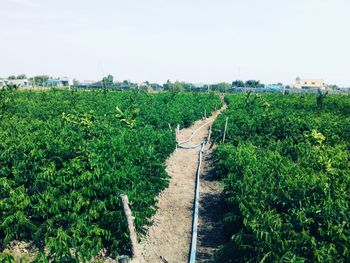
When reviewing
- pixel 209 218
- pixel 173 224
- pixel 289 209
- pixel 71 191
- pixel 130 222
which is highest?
pixel 289 209

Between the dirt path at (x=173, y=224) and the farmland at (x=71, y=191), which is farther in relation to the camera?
the dirt path at (x=173, y=224)

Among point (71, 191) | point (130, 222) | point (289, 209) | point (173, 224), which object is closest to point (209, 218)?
point (173, 224)

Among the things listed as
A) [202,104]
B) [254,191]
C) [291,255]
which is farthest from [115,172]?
[202,104]

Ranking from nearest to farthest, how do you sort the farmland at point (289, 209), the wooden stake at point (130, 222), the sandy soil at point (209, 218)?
the farmland at point (289, 209)
the wooden stake at point (130, 222)
the sandy soil at point (209, 218)

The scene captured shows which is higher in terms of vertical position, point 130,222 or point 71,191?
point 71,191

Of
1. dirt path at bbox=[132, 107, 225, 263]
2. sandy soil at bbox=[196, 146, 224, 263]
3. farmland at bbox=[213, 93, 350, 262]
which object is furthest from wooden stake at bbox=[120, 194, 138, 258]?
farmland at bbox=[213, 93, 350, 262]

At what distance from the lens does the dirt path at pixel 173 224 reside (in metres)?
8.47

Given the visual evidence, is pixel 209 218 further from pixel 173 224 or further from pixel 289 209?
pixel 289 209

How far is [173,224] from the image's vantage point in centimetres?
1020

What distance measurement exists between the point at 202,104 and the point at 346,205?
33.1 metres

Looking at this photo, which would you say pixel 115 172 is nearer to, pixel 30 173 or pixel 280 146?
pixel 30 173

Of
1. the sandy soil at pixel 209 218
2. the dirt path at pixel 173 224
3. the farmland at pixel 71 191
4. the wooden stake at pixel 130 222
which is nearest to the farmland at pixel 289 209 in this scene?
the sandy soil at pixel 209 218

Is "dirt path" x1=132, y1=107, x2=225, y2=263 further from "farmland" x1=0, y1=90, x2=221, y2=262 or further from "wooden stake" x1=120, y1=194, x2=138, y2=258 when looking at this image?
"farmland" x1=0, y1=90, x2=221, y2=262

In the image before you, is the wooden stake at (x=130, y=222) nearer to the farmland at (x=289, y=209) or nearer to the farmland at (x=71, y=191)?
the farmland at (x=71, y=191)
